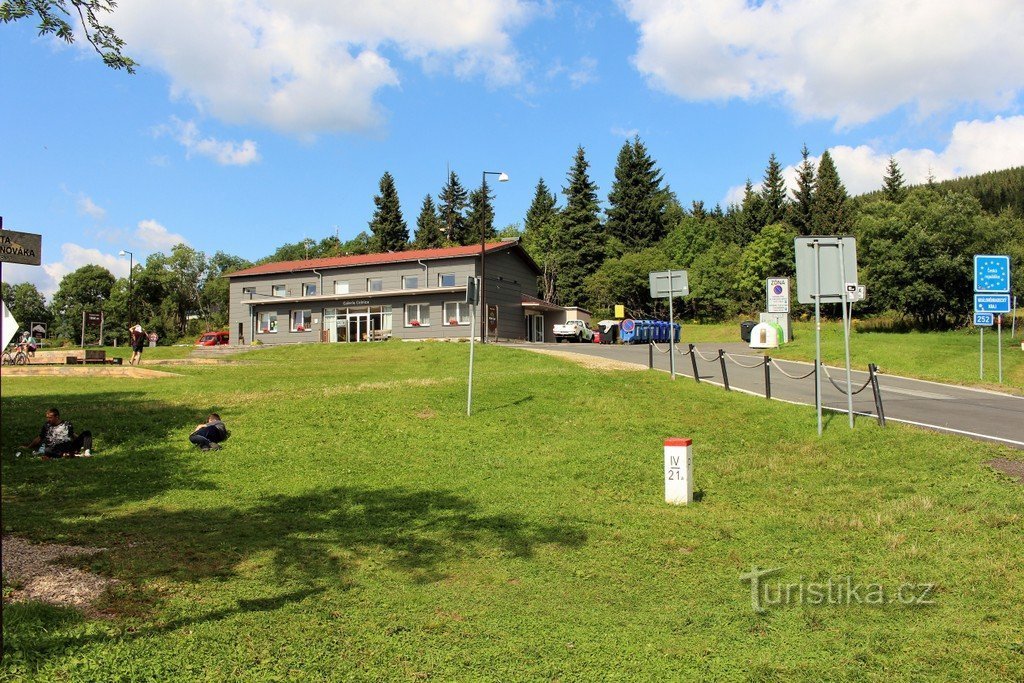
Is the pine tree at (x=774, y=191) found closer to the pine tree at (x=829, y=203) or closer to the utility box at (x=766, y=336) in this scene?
the pine tree at (x=829, y=203)

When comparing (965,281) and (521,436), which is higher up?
(965,281)

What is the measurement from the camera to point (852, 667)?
453 centimetres

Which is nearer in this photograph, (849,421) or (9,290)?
(849,421)

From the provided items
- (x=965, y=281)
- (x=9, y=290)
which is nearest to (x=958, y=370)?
(x=965, y=281)

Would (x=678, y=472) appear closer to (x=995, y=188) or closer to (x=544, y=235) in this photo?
(x=544, y=235)

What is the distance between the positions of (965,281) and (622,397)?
3852cm

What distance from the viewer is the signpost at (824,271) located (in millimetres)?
12250

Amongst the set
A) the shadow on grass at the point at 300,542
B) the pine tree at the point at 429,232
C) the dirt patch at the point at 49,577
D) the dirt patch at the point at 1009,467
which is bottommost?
the shadow on grass at the point at 300,542

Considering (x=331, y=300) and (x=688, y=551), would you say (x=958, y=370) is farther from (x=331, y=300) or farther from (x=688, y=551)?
(x=331, y=300)

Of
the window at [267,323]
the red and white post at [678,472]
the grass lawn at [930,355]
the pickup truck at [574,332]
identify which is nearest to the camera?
the red and white post at [678,472]

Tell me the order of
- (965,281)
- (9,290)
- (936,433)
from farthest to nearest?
(9,290) < (965,281) < (936,433)

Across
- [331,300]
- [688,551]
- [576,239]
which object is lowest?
[688,551]

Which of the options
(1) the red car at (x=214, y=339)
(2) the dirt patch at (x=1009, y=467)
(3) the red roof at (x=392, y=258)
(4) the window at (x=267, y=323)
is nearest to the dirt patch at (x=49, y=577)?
(2) the dirt patch at (x=1009, y=467)

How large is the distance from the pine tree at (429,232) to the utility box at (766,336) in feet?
178
